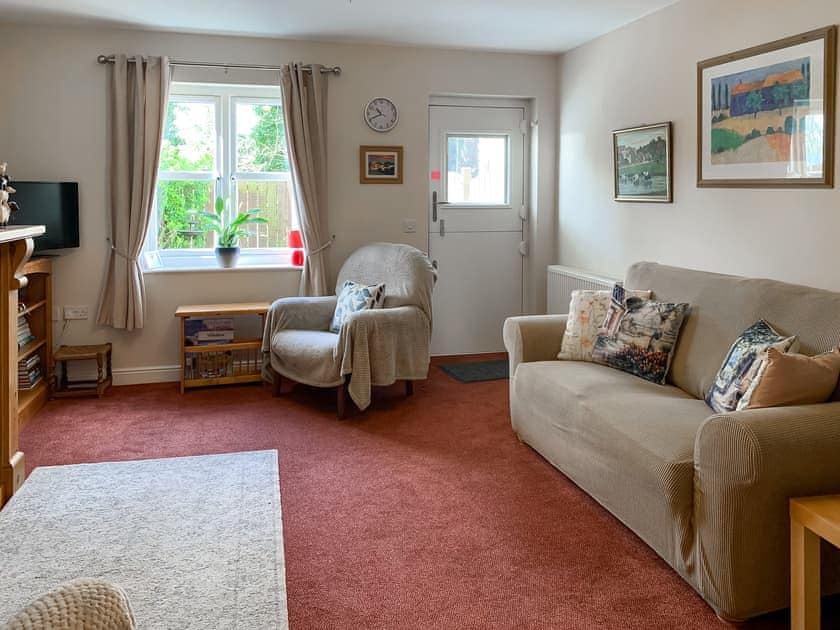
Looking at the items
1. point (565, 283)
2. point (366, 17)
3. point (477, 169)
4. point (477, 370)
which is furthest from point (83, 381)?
point (565, 283)

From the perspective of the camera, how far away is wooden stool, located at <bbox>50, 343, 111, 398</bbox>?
15.2ft

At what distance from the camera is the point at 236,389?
195 inches

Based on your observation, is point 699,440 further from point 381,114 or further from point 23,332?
point 23,332

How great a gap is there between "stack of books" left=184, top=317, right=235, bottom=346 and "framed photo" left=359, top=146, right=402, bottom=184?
56.9 inches

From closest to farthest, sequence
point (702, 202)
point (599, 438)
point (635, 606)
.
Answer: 1. point (635, 606)
2. point (599, 438)
3. point (702, 202)

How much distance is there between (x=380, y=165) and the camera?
539 centimetres

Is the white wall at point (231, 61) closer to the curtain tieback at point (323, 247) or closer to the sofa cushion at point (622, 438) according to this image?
the curtain tieback at point (323, 247)

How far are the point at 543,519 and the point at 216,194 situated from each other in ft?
11.4

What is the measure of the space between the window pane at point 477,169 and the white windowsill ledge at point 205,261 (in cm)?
142

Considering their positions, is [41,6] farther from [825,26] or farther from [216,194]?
[825,26]

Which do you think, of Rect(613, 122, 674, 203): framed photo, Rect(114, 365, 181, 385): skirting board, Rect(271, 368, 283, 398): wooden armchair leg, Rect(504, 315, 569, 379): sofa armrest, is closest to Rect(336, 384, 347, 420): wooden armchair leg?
Rect(271, 368, 283, 398): wooden armchair leg

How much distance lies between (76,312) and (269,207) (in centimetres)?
151

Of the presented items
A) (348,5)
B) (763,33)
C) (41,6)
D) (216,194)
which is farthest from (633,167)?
(41,6)

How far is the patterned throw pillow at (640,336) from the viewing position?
325 centimetres
